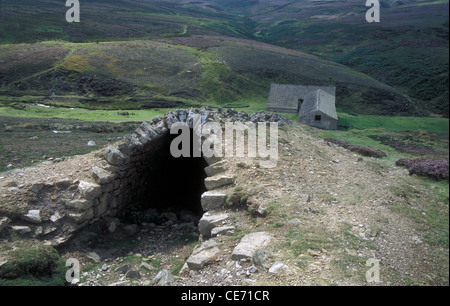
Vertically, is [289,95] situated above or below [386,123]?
above

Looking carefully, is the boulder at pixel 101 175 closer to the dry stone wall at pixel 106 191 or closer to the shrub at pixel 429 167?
the dry stone wall at pixel 106 191

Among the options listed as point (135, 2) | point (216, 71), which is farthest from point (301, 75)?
point (135, 2)

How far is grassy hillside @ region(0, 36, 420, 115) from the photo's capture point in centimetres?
5800

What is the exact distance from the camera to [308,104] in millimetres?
46000

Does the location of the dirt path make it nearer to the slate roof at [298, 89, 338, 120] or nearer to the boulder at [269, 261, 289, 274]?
the boulder at [269, 261, 289, 274]

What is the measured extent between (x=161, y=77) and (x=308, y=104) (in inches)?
1423

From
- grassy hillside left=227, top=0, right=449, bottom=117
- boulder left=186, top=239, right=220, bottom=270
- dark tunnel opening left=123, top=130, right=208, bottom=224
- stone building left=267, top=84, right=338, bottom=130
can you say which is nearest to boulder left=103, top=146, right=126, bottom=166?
dark tunnel opening left=123, top=130, right=208, bottom=224

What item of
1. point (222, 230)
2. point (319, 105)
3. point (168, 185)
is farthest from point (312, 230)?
point (319, 105)

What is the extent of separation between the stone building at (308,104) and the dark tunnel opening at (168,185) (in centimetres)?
2756

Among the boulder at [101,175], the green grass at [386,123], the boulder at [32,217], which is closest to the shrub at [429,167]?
the boulder at [101,175]

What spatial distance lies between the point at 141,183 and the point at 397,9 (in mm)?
132168

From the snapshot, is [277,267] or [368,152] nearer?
[277,267]

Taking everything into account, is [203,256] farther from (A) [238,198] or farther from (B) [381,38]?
(B) [381,38]

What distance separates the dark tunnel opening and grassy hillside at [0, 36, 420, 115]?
118 ft
